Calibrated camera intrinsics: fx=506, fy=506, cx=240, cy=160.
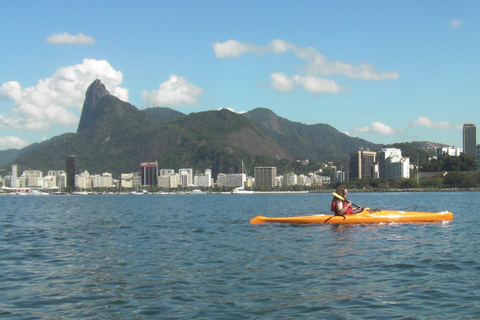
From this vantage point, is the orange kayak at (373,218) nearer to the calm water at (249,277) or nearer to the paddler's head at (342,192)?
the paddler's head at (342,192)

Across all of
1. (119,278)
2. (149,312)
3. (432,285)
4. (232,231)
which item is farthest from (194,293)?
(232,231)

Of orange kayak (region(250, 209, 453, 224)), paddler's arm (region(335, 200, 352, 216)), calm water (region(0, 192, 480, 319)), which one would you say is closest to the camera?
calm water (region(0, 192, 480, 319))

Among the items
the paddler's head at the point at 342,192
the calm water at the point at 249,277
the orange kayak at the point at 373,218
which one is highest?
the paddler's head at the point at 342,192

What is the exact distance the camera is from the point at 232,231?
84.2ft

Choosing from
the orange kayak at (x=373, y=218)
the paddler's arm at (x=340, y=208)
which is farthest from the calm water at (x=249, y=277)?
the orange kayak at (x=373, y=218)

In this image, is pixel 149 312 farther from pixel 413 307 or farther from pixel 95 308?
pixel 413 307

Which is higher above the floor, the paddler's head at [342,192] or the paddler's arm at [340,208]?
the paddler's head at [342,192]

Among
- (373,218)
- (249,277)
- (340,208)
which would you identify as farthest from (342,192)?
(249,277)

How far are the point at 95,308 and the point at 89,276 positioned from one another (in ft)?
11.7

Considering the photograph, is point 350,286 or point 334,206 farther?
point 334,206

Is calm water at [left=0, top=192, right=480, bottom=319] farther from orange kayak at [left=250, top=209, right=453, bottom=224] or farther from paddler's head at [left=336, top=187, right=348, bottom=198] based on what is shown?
orange kayak at [left=250, top=209, right=453, bottom=224]

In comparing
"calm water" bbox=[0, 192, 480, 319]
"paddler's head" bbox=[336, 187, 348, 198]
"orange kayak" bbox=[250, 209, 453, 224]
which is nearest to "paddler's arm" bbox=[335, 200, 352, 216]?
"orange kayak" bbox=[250, 209, 453, 224]

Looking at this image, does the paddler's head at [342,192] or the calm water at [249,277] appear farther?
the paddler's head at [342,192]

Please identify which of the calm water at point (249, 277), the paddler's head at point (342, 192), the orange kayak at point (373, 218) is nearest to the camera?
the calm water at point (249, 277)
